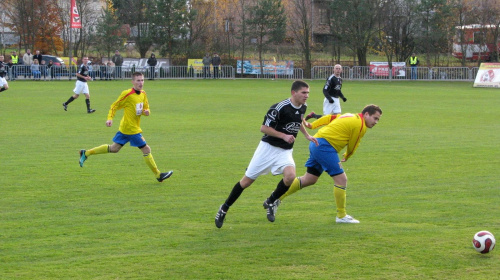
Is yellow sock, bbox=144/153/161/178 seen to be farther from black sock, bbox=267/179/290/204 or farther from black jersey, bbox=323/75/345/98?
black jersey, bbox=323/75/345/98

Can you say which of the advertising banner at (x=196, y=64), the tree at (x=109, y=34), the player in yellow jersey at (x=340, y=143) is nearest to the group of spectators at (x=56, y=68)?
the advertising banner at (x=196, y=64)

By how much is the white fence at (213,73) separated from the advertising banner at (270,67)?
258 mm

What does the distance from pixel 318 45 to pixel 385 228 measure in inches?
1863

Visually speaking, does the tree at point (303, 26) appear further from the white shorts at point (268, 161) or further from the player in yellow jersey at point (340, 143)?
the white shorts at point (268, 161)

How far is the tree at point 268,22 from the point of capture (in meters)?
49.9

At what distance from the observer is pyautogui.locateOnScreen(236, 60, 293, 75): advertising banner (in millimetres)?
48188

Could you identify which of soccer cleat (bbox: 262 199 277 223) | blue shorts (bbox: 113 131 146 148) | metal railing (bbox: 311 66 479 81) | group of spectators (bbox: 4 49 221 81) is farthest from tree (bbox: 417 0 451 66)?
soccer cleat (bbox: 262 199 277 223)

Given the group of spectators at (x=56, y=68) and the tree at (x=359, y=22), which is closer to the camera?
the group of spectators at (x=56, y=68)

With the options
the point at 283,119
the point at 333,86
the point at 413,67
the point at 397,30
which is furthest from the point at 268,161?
the point at 397,30

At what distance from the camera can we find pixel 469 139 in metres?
16.2

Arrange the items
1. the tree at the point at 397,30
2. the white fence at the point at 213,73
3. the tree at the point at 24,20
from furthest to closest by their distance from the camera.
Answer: the tree at the point at 24,20
the tree at the point at 397,30
the white fence at the point at 213,73

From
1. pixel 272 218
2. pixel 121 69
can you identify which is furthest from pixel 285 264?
pixel 121 69

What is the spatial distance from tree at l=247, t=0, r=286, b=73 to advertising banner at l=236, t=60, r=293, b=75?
183 centimetres

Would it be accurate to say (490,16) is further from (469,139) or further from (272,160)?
(272,160)
